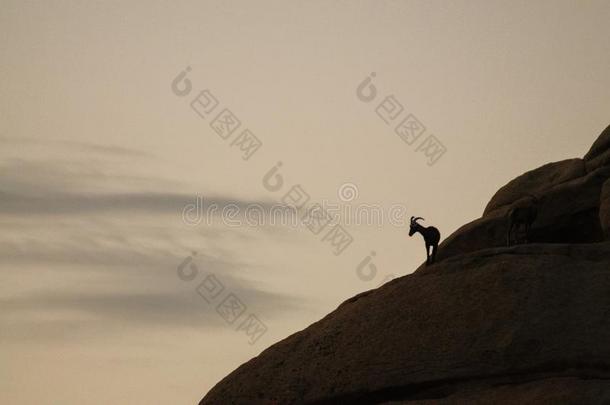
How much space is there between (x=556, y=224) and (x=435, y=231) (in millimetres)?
4843

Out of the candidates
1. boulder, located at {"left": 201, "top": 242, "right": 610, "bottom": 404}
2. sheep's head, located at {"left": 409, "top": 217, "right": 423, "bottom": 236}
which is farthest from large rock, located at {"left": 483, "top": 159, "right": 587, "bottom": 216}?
→ boulder, located at {"left": 201, "top": 242, "right": 610, "bottom": 404}

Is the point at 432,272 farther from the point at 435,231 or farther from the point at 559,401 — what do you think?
the point at 559,401

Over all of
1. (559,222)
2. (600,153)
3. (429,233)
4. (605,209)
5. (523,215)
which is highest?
(429,233)

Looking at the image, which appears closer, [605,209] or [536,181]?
[605,209]

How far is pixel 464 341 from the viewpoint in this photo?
984 inches

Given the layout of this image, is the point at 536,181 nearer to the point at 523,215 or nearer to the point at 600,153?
the point at 600,153

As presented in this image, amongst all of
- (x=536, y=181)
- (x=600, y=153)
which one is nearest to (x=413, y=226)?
(x=536, y=181)

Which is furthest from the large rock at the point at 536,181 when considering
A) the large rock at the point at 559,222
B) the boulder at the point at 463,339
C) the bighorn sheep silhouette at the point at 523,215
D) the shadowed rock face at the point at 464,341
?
the boulder at the point at 463,339

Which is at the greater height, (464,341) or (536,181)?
(536,181)

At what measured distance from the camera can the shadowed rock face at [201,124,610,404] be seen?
24.1 metres

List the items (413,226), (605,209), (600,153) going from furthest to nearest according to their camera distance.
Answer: (600,153)
(413,226)
(605,209)

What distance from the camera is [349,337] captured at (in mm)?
27250

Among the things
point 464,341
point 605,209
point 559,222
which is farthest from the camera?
point 559,222

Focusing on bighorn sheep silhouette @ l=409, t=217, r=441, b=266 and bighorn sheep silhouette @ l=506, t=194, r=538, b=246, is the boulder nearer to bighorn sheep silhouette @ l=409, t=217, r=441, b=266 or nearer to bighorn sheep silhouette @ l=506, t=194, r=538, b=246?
bighorn sheep silhouette @ l=409, t=217, r=441, b=266
